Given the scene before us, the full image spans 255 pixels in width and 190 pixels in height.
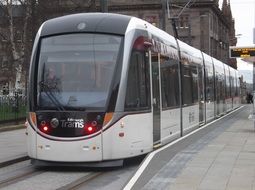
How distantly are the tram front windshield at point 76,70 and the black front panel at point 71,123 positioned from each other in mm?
174

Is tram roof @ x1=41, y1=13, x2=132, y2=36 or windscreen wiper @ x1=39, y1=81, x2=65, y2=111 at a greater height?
tram roof @ x1=41, y1=13, x2=132, y2=36

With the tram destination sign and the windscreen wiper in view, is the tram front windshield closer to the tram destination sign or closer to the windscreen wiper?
the windscreen wiper

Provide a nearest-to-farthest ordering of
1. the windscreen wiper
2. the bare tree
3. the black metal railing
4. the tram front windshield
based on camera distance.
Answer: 1. the tram front windshield
2. the windscreen wiper
3. the black metal railing
4. the bare tree

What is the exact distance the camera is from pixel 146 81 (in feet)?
44.5

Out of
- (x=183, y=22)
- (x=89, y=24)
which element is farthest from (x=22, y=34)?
(x=183, y=22)

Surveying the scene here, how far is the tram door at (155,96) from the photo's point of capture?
46.7ft

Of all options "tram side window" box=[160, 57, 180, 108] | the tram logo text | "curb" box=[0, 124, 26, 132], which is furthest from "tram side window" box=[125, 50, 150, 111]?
"curb" box=[0, 124, 26, 132]

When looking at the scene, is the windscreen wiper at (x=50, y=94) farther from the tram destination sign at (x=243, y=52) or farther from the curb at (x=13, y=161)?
the tram destination sign at (x=243, y=52)

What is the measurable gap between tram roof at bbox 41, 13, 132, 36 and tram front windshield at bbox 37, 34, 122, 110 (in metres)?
0.14

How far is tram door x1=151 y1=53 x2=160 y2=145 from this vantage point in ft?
46.7

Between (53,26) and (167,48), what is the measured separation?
4258 mm

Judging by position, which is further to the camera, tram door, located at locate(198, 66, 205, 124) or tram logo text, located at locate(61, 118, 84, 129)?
tram door, located at locate(198, 66, 205, 124)

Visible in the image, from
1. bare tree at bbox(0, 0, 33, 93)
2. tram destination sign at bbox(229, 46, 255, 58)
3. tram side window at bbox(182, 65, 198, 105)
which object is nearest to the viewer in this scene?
tram side window at bbox(182, 65, 198, 105)

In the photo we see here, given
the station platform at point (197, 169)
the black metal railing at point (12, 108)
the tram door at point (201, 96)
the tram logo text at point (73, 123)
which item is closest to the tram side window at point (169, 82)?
the station platform at point (197, 169)
